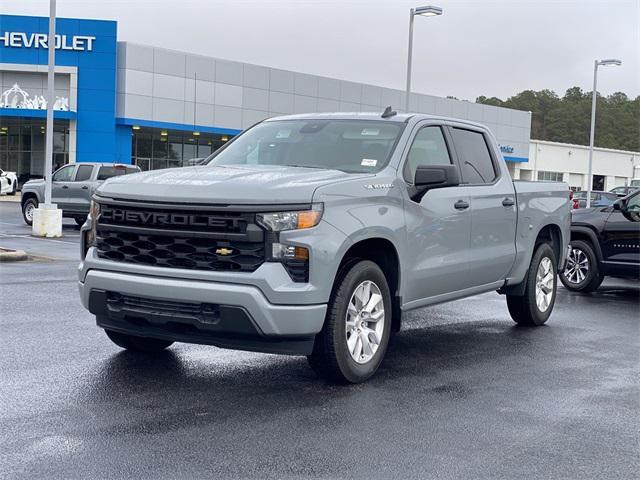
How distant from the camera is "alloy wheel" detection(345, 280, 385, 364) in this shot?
6219mm

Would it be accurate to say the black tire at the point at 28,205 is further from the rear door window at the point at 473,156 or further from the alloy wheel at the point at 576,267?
the rear door window at the point at 473,156

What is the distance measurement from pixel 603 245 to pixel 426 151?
235 inches

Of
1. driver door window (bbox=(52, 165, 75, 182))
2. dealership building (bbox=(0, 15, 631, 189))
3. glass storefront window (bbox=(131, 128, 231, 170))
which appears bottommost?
driver door window (bbox=(52, 165, 75, 182))

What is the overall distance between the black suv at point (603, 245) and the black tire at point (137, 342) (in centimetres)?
745

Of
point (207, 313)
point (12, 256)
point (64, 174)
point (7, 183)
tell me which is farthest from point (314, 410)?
point (7, 183)

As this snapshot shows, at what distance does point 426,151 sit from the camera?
24.3ft

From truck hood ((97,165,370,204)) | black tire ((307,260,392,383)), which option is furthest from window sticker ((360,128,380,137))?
black tire ((307,260,392,383))

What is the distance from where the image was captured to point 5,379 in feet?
20.0

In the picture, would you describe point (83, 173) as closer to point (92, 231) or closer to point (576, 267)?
point (576, 267)

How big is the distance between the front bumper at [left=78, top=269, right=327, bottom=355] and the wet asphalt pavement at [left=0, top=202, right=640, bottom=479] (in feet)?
1.35

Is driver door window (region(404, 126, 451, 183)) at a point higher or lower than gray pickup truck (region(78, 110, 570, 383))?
higher

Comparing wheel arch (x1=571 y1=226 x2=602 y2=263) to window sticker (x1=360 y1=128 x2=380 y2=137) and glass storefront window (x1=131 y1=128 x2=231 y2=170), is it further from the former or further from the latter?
glass storefront window (x1=131 y1=128 x2=231 y2=170)

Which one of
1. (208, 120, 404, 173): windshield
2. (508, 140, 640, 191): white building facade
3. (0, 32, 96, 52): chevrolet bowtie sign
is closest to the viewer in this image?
(208, 120, 404, 173): windshield

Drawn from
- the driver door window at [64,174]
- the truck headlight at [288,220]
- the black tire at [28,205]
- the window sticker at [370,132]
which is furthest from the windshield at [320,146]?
the black tire at [28,205]
